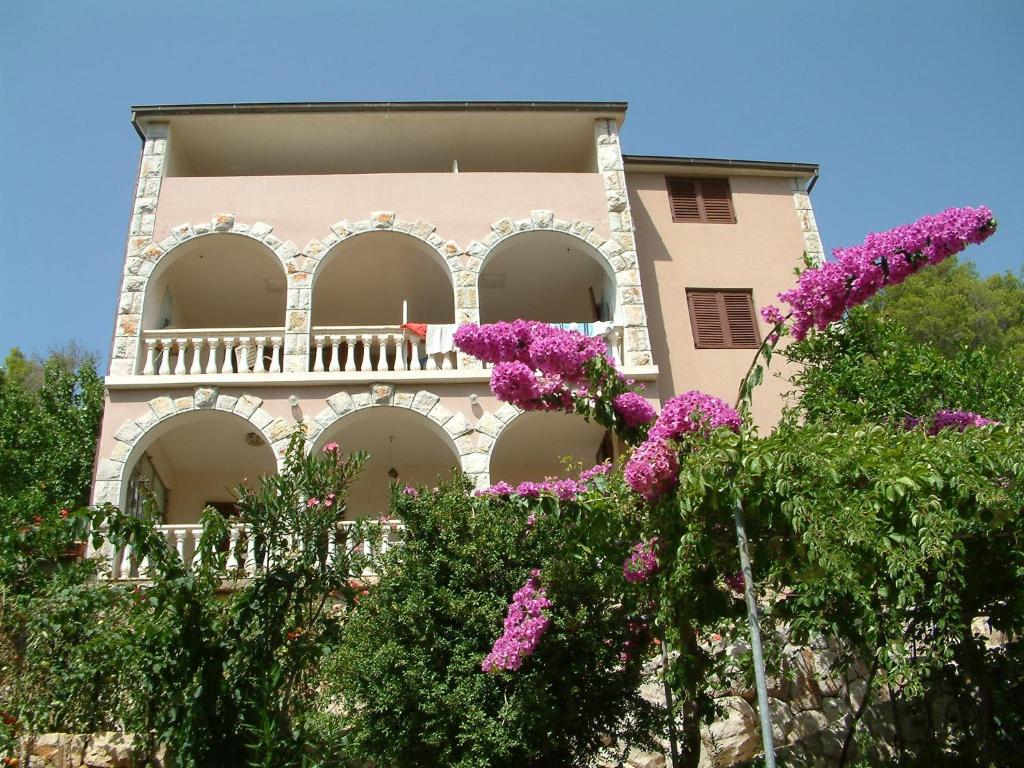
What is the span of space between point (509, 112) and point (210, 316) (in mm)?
6584

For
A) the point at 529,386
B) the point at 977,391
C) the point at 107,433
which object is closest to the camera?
the point at 529,386

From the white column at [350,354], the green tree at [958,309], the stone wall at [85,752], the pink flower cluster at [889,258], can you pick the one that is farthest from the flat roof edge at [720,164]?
the stone wall at [85,752]

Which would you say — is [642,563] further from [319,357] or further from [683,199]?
[683,199]

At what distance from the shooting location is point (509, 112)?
1639 cm

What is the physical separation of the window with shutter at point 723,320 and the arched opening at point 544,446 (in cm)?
234

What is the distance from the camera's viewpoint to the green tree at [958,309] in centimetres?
2073

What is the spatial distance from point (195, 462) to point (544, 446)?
598cm

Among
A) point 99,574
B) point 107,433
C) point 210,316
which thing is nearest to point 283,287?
point 210,316

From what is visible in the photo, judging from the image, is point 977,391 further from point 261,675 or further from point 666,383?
point 261,675

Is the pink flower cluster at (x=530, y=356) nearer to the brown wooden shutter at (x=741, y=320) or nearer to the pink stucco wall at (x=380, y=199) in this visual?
the pink stucco wall at (x=380, y=199)

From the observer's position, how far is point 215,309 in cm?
1747

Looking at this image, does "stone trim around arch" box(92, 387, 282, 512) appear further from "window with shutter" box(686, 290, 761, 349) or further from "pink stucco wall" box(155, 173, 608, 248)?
"window with shutter" box(686, 290, 761, 349)

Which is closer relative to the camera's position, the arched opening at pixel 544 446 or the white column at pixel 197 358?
the white column at pixel 197 358

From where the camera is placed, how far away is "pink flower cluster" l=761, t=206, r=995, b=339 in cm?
780
